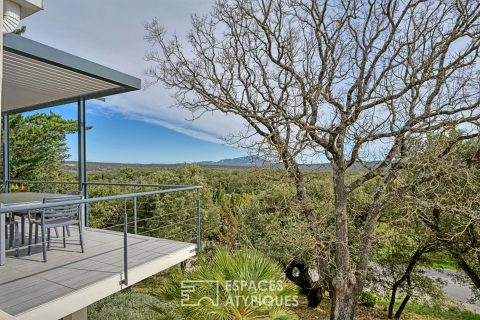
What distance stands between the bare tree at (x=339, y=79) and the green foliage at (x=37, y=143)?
261 inches

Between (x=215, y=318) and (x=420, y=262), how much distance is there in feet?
38.3

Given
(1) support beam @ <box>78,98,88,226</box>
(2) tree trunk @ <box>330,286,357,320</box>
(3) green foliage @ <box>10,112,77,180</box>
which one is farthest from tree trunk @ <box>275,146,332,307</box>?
(3) green foliage @ <box>10,112,77,180</box>

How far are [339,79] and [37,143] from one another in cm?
1314

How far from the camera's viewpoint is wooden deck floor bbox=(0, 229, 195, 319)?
3.25 meters

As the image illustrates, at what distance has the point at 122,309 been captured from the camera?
7629 mm

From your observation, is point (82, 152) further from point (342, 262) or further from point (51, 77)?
point (342, 262)

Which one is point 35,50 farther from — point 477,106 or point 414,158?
point 477,106

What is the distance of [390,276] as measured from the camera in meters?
12.9

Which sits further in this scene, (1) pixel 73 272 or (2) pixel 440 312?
(2) pixel 440 312

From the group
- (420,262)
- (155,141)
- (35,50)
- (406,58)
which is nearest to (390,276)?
(420,262)

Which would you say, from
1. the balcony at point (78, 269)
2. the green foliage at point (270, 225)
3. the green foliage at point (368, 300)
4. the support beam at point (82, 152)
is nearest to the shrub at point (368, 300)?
the green foliage at point (368, 300)

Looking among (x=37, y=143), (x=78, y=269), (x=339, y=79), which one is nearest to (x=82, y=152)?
(x=78, y=269)

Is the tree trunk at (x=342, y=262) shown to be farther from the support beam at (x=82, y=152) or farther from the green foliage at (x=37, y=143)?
the green foliage at (x=37, y=143)

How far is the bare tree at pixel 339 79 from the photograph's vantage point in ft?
27.3
